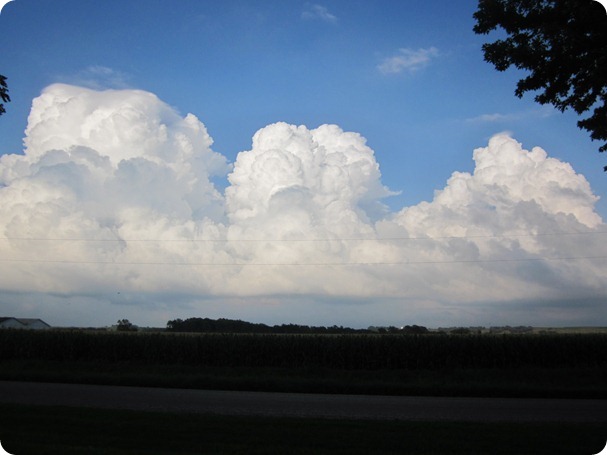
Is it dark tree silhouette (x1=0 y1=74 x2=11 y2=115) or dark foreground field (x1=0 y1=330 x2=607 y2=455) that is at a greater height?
dark tree silhouette (x1=0 y1=74 x2=11 y2=115)

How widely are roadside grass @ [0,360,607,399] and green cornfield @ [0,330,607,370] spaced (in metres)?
1.64

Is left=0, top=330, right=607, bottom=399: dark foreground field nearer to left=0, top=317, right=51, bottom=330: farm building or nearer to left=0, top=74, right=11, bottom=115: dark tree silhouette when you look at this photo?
left=0, top=74, right=11, bottom=115: dark tree silhouette

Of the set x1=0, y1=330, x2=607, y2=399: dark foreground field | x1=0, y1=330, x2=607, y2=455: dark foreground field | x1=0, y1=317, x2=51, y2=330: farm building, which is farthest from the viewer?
x1=0, y1=317, x2=51, y2=330: farm building

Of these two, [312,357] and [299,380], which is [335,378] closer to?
[299,380]

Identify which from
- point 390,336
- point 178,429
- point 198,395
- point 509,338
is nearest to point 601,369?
point 509,338

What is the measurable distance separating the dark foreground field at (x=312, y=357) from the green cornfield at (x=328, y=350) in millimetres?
59

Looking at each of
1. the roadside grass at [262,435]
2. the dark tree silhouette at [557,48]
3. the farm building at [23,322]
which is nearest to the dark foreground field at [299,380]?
the roadside grass at [262,435]

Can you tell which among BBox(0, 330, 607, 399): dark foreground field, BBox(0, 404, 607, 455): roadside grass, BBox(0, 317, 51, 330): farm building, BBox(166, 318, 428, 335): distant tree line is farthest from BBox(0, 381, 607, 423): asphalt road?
BBox(0, 317, 51, 330): farm building

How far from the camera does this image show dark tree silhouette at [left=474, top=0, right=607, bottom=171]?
374 inches

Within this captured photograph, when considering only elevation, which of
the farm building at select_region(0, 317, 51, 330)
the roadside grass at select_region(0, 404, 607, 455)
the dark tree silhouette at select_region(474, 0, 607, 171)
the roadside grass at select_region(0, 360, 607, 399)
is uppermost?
the dark tree silhouette at select_region(474, 0, 607, 171)

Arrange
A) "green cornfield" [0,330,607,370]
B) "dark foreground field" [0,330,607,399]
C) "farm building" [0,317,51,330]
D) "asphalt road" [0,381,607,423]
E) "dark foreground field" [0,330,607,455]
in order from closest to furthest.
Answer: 1. "dark foreground field" [0,330,607,455]
2. "asphalt road" [0,381,607,423]
3. "dark foreground field" [0,330,607,399]
4. "green cornfield" [0,330,607,370]
5. "farm building" [0,317,51,330]

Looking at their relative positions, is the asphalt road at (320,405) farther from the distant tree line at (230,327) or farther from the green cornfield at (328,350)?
the distant tree line at (230,327)

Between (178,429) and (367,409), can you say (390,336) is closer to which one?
(367,409)

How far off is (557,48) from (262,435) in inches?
350
